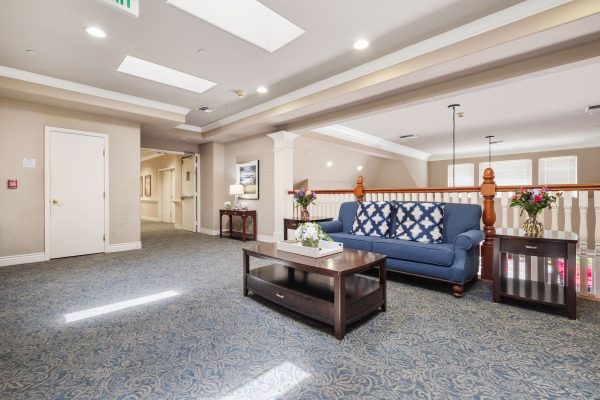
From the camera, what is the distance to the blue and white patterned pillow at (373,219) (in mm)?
3754

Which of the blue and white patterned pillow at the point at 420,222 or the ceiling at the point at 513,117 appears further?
the ceiling at the point at 513,117

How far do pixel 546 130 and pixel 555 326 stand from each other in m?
7.03

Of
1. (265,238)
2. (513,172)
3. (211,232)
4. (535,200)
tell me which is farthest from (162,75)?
(513,172)

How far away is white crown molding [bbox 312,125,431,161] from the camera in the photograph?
6.55 metres

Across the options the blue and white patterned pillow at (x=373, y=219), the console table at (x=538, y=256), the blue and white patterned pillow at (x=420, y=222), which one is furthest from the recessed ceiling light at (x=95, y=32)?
the console table at (x=538, y=256)

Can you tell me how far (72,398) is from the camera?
1.44 meters

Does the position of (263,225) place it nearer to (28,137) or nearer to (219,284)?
(219,284)

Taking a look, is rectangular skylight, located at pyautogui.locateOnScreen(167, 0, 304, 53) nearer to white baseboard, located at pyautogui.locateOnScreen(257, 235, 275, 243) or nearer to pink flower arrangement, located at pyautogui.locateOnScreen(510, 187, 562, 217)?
pink flower arrangement, located at pyautogui.locateOnScreen(510, 187, 562, 217)

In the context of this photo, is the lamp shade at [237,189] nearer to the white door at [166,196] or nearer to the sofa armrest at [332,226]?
the sofa armrest at [332,226]

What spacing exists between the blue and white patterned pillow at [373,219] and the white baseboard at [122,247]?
14.0 feet

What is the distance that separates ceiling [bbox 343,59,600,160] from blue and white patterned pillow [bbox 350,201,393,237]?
172 centimetres

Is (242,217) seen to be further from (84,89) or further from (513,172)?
(513,172)

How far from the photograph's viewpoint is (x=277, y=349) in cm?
188

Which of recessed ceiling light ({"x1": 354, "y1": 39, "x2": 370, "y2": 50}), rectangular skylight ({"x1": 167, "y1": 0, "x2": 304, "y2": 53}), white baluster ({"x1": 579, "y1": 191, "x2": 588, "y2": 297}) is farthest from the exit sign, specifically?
white baluster ({"x1": 579, "y1": 191, "x2": 588, "y2": 297})
